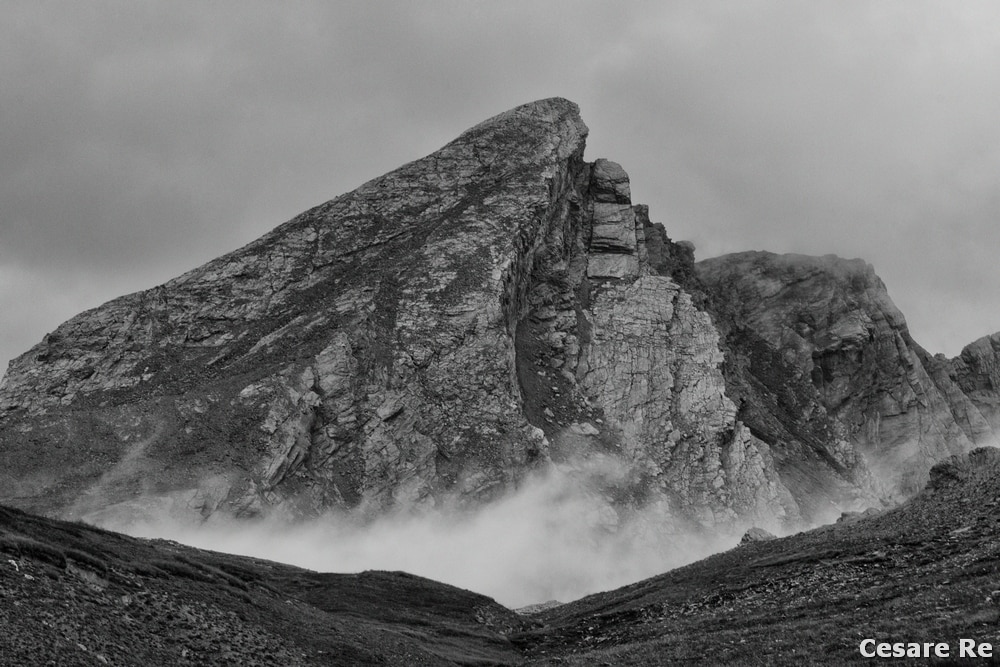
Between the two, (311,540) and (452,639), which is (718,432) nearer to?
(311,540)

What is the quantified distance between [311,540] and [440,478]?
2625cm

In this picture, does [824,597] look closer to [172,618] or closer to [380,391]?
[172,618]

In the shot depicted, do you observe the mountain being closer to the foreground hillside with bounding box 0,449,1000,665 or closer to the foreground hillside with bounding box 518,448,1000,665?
the foreground hillside with bounding box 0,449,1000,665

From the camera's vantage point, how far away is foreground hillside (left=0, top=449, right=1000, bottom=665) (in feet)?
104

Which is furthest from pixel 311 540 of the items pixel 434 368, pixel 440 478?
pixel 434 368

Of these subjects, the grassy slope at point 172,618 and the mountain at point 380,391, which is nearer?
the grassy slope at point 172,618

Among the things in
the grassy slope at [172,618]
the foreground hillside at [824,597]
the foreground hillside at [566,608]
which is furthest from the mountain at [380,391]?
the foreground hillside at [824,597]

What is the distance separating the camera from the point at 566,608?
72250 millimetres

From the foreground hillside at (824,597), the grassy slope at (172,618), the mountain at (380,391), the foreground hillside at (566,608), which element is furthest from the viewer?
the mountain at (380,391)

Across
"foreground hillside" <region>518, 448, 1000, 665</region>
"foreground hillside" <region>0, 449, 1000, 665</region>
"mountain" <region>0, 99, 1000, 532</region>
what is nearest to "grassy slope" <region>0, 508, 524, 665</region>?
"foreground hillside" <region>0, 449, 1000, 665</region>

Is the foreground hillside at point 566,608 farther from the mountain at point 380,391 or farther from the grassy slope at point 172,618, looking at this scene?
the mountain at point 380,391

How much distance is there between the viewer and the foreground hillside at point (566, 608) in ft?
104

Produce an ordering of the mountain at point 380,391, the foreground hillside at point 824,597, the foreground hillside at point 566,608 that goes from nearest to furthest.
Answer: the foreground hillside at point 566,608 < the foreground hillside at point 824,597 < the mountain at point 380,391

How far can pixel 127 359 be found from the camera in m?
167
